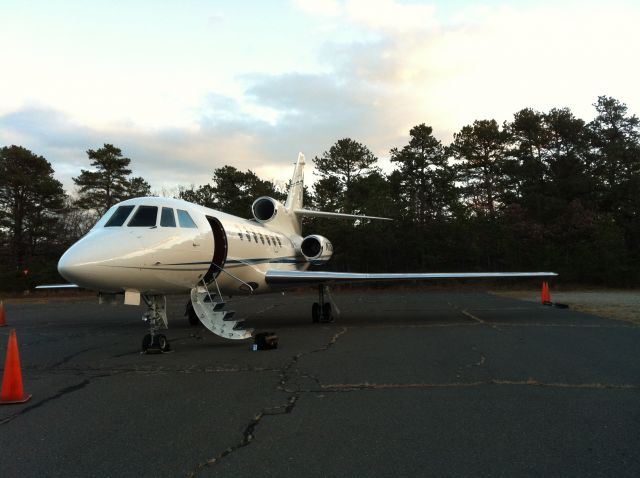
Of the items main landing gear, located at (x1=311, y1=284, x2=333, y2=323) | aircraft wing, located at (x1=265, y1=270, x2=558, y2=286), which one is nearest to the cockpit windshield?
aircraft wing, located at (x1=265, y1=270, x2=558, y2=286)

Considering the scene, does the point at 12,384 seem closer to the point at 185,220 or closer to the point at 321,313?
the point at 185,220

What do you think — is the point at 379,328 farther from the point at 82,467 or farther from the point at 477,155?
the point at 477,155

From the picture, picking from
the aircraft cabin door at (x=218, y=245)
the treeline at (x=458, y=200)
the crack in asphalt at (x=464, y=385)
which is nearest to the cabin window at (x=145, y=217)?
the aircraft cabin door at (x=218, y=245)

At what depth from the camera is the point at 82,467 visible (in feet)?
11.8

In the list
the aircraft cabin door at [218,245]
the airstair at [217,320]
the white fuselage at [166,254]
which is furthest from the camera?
the aircraft cabin door at [218,245]

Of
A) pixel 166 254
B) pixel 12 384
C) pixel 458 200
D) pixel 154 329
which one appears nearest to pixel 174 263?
pixel 166 254

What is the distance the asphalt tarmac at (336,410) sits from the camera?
362 centimetres

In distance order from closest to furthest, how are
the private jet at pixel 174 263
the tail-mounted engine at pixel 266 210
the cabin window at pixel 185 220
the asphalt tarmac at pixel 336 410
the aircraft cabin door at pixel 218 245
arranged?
the asphalt tarmac at pixel 336 410, the private jet at pixel 174 263, the cabin window at pixel 185 220, the aircraft cabin door at pixel 218 245, the tail-mounted engine at pixel 266 210

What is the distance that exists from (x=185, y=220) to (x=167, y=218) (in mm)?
484

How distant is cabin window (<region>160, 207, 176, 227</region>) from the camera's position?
954cm

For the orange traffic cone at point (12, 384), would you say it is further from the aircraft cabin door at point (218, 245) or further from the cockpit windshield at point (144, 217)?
the aircraft cabin door at point (218, 245)

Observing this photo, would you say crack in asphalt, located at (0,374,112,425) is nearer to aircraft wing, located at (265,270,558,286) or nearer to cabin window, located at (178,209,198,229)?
cabin window, located at (178,209,198,229)

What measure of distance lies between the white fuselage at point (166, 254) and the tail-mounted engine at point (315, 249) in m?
3.92

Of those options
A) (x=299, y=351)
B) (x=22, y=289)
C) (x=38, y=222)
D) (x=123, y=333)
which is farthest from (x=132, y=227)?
(x=38, y=222)
